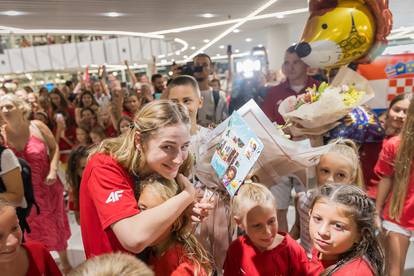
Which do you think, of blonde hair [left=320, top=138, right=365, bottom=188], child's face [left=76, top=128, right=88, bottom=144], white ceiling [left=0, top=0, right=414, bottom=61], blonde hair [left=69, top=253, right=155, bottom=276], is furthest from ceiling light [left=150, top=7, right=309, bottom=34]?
blonde hair [left=69, top=253, right=155, bottom=276]

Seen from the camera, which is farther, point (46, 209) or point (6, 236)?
point (46, 209)

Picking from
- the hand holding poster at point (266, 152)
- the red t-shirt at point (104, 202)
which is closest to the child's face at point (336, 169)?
the hand holding poster at point (266, 152)

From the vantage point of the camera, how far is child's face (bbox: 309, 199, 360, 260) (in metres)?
1.25

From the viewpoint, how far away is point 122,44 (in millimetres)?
10930

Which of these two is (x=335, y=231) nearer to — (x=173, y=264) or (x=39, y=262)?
(x=173, y=264)

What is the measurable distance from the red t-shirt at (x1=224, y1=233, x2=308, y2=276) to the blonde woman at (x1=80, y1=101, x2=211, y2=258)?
359 millimetres

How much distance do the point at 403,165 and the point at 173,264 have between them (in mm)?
1492

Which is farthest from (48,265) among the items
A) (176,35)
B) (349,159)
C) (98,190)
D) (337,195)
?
(176,35)

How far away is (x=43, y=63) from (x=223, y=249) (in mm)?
11696

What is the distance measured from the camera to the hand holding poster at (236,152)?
1147 millimetres

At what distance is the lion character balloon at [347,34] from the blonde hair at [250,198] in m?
1.26

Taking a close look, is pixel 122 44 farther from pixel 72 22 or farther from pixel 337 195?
pixel 337 195

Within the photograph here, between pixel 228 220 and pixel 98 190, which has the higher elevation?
pixel 98 190

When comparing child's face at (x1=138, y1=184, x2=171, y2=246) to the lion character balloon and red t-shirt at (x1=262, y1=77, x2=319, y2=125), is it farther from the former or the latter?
the lion character balloon
